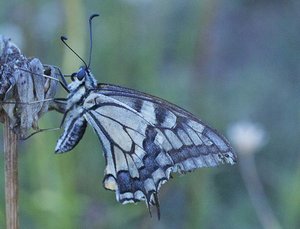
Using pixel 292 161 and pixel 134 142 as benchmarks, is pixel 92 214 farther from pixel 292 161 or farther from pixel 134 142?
pixel 292 161

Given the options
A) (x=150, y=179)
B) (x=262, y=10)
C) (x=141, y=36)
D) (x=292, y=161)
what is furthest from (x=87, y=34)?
(x=150, y=179)

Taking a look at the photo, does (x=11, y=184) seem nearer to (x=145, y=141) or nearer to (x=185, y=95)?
(x=145, y=141)

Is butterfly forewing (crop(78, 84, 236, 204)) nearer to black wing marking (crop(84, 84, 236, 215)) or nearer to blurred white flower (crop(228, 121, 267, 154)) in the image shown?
black wing marking (crop(84, 84, 236, 215))

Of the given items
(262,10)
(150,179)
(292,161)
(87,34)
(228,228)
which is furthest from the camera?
(262,10)

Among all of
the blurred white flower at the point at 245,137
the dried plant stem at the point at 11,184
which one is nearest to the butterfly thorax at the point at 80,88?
the dried plant stem at the point at 11,184

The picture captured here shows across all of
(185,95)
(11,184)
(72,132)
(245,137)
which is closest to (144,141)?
(72,132)

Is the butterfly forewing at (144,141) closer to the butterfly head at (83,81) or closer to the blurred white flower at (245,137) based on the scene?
the butterfly head at (83,81)

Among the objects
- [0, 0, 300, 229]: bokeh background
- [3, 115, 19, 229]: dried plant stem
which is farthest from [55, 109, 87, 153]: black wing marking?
[0, 0, 300, 229]: bokeh background
